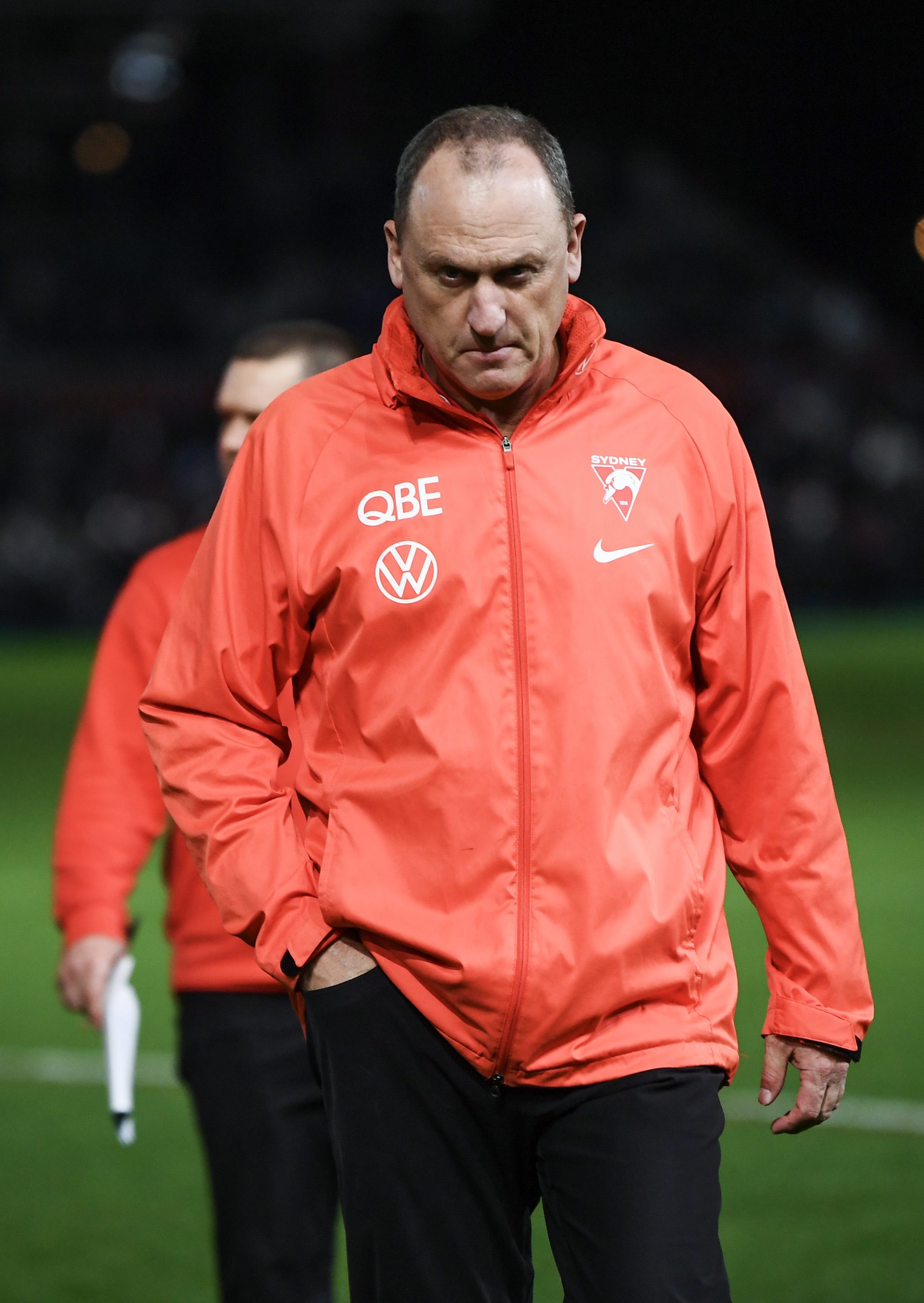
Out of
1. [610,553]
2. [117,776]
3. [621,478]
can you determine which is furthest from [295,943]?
[117,776]

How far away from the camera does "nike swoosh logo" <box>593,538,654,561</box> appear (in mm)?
2424

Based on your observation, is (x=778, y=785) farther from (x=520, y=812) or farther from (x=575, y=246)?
(x=575, y=246)

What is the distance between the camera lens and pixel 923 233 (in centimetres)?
3206

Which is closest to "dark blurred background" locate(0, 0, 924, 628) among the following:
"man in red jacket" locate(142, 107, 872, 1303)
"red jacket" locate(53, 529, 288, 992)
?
"red jacket" locate(53, 529, 288, 992)

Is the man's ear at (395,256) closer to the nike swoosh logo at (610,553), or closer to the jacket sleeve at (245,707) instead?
the jacket sleeve at (245,707)

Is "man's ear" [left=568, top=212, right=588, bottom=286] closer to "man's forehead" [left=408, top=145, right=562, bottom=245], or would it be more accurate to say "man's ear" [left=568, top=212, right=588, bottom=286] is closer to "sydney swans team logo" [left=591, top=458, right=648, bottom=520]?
"man's forehead" [left=408, top=145, right=562, bottom=245]

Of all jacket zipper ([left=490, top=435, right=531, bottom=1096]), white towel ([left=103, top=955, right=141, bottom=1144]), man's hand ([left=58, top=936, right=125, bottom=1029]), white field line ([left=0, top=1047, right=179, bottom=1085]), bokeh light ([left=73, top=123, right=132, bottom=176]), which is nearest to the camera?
jacket zipper ([left=490, top=435, right=531, bottom=1096])

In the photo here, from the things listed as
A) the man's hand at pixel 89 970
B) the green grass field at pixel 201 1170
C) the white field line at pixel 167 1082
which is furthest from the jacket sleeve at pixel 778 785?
the white field line at pixel 167 1082

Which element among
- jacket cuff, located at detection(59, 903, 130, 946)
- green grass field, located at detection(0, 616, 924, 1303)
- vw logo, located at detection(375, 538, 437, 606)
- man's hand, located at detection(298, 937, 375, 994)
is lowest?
green grass field, located at detection(0, 616, 924, 1303)

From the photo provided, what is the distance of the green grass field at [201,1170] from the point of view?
4.49m

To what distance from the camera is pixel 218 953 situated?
3371mm

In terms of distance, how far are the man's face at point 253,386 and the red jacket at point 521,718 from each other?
37.4 inches

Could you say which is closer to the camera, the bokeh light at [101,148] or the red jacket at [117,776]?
the red jacket at [117,776]

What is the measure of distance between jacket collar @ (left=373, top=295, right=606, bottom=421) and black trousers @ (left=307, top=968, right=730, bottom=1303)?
847mm
